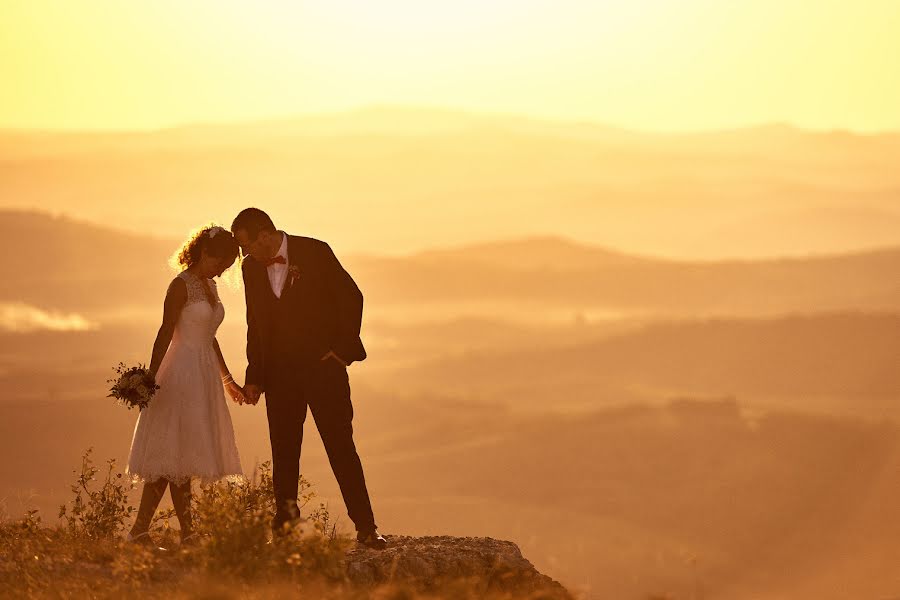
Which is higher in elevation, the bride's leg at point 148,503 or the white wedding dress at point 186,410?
the white wedding dress at point 186,410

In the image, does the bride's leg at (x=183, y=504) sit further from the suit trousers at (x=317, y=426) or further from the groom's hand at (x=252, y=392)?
the groom's hand at (x=252, y=392)

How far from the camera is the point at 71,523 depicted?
42.2 feet

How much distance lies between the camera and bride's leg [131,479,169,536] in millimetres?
11992

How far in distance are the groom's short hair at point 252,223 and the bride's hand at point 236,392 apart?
1389mm

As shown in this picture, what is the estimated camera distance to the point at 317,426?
11891 millimetres

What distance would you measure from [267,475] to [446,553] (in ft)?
6.33

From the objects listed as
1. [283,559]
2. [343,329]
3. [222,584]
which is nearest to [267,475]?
[343,329]

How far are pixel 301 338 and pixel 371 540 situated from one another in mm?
1923

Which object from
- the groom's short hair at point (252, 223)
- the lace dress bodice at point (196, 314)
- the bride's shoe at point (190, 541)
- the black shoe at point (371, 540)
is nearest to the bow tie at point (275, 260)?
the groom's short hair at point (252, 223)

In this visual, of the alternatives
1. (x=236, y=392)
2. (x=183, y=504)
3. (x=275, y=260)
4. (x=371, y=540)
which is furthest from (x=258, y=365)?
(x=371, y=540)

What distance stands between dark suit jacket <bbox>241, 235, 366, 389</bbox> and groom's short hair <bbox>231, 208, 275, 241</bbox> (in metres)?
0.34

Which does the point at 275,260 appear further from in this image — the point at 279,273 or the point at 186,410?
the point at 186,410

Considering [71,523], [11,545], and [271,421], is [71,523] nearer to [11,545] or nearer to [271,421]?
[11,545]

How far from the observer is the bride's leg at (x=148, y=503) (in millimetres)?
11992
